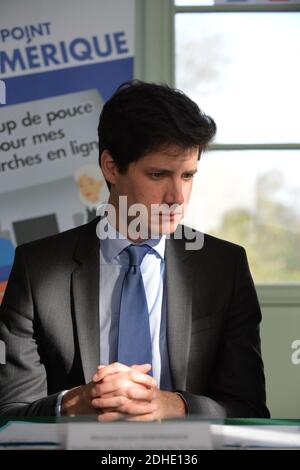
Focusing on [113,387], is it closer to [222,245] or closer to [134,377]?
[134,377]

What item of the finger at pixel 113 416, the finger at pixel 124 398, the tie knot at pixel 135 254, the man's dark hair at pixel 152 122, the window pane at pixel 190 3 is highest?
the window pane at pixel 190 3

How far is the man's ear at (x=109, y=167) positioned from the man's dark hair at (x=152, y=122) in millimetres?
18

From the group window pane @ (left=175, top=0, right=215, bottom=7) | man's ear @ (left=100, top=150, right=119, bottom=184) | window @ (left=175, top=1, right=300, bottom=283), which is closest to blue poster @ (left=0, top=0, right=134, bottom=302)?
window pane @ (left=175, top=0, right=215, bottom=7)

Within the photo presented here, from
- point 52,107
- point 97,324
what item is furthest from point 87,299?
point 52,107

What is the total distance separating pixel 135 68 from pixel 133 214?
1.51 m

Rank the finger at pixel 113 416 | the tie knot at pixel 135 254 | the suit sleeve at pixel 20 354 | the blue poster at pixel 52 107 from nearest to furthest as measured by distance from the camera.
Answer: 1. the finger at pixel 113 416
2. the suit sleeve at pixel 20 354
3. the tie knot at pixel 135 254
4. the blue poster at pixel 52 107

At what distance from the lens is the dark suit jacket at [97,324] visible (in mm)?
1278

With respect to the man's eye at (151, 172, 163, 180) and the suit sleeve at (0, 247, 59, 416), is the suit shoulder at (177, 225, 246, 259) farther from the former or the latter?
→ the suit sleeve at (0, 247, 59, 416)

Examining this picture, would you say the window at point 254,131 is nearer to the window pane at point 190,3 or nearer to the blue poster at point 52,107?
the window pane at point 190,3

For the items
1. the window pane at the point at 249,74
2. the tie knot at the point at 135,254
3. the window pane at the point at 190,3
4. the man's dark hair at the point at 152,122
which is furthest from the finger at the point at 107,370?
the window pane at the point at 190,3

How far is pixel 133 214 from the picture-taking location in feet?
4.46

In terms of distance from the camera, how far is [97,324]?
51.4 inches

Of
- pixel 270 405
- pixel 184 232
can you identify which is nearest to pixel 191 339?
pixel 184 232
